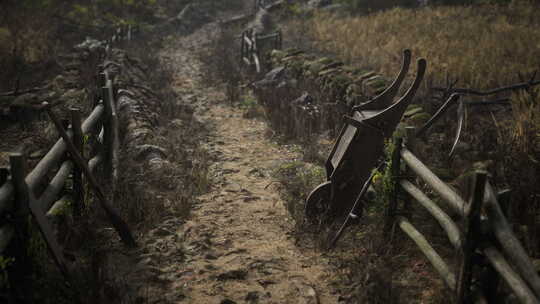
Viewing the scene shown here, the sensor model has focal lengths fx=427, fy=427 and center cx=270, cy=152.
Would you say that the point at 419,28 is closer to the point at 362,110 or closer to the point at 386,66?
the point at 386,66

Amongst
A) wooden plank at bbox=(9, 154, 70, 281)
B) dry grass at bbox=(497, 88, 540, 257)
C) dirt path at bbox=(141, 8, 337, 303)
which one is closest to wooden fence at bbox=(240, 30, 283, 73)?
dirt path at bbox=(141, 8, 337, 303)

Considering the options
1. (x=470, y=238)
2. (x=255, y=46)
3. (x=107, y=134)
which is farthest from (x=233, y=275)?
(x=255, y=46)

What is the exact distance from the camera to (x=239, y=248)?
172 inches

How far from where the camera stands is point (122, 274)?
3.72 metres

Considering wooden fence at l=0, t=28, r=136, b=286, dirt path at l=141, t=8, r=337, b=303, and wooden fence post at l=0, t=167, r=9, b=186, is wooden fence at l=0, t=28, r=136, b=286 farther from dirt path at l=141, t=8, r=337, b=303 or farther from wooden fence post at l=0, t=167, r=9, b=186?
dirt path at l=141, t=8, r=337, b=303

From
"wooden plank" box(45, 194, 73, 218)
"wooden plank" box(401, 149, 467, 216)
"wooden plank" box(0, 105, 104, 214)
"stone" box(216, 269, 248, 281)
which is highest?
"wooden plank" box(0, 105, 104, 214)

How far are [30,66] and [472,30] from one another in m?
Answer: 11.7

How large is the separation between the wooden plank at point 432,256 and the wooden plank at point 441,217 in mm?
229

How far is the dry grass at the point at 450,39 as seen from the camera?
335 inches

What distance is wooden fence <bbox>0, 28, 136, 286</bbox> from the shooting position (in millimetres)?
2752

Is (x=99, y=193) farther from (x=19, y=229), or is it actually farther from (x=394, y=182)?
(x=394, y=182)

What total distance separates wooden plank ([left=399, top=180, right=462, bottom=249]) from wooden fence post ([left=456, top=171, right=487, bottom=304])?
0.14m

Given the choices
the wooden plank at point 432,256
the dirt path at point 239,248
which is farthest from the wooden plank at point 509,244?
the dirt path at point 239,248

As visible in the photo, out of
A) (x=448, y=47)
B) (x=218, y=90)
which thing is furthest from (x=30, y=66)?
(x=448, y=47)
